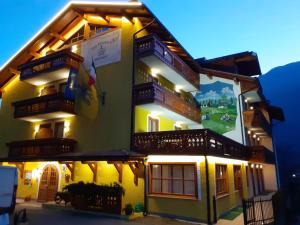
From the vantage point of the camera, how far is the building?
15102 millimetres

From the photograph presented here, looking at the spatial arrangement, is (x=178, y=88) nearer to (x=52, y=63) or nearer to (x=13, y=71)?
(x=52, y=63)

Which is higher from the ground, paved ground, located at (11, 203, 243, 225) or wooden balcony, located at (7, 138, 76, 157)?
wooden balcony, located at (7, 138, 76, 157)

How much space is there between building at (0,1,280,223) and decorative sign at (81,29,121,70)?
3.7 inches

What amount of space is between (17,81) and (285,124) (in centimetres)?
8246

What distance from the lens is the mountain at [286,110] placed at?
61428 millimetres

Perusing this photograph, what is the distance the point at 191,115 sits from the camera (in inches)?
912

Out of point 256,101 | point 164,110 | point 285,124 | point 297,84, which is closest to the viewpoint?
point 164,110

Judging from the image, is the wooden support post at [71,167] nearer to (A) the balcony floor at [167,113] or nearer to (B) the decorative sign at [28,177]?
(B) the decorative sign at [28,177]

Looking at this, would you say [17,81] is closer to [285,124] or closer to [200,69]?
[200,69]

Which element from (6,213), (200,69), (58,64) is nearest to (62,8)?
(58,64)

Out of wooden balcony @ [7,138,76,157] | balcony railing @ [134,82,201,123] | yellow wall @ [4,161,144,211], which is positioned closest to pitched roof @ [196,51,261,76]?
balcony railing @ [134,82,201,123]

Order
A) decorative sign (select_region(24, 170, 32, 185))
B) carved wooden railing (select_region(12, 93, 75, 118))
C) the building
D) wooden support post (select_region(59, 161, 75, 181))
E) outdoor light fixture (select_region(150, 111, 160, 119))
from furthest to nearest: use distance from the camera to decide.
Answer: decorative sign (select_region(24, 170, 32, 185))
carved wooden railing (select_region(12, 93, 75, 118))
outdoor light fixture (select_region(150, 111, 160, 119))
wooden support post (select_region(59, 161, 75, 181))
the building

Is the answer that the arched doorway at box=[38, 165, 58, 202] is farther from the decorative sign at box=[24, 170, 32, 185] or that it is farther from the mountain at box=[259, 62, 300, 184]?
the mountain at box=[259, 62, 300, 184]

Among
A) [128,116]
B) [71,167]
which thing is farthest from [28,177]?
[128,116]
